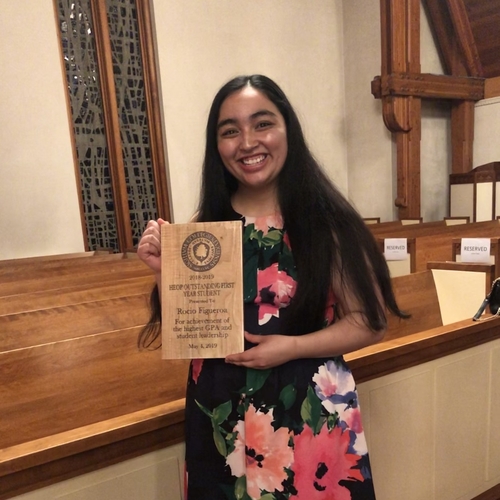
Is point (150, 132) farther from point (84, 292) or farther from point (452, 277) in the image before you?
point (452, 277)

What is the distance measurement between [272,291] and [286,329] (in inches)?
2.9

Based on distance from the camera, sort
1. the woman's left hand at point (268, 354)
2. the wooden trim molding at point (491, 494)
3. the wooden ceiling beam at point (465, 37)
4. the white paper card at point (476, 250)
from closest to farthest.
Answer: the woman's left hand at point (268, 354) → the wooden trim molding at point (491, 494) → the white paper card at point (476, 250) → the wooden ceiling beam at point (465, 37)

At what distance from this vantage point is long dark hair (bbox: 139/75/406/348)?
85cm

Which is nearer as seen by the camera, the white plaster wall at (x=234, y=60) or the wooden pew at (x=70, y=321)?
the wooden pew at (x=70, y=321)

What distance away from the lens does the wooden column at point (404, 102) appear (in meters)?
4.74

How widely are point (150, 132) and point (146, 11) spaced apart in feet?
3.31

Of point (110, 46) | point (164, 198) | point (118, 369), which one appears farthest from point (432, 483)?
point (110, 46)

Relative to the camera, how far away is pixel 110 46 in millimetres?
3998

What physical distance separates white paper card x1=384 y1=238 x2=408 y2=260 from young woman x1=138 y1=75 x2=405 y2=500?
1.50m

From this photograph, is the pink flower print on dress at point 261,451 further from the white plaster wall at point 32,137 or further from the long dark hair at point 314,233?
the white plaster wall at point 32,137

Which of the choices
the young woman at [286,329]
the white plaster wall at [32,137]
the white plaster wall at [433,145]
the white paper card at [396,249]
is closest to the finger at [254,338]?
the young woman at [286,329]

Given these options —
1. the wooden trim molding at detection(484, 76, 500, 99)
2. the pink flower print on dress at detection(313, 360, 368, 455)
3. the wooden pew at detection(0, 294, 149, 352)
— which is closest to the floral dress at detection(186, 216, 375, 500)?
the pink flower print on dress at detection(313, 360, 368, 455)

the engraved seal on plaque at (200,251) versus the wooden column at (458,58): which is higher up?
the wooden column at (458,58)

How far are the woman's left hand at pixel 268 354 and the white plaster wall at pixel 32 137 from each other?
3337 mm
